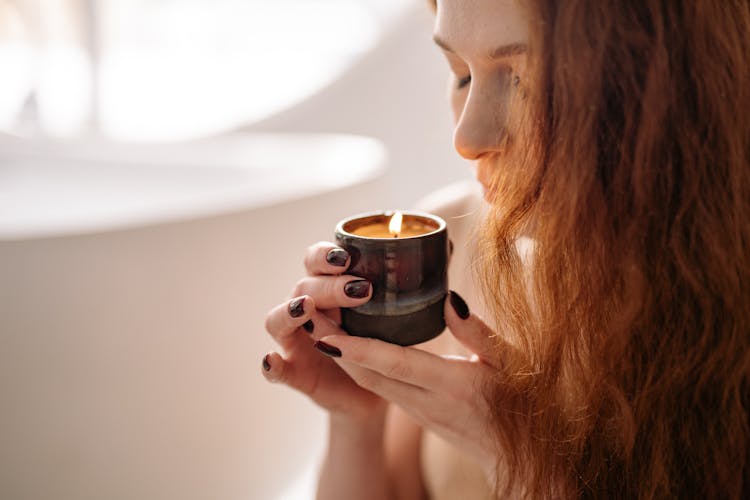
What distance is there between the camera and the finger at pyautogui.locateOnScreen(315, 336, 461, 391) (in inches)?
20.4

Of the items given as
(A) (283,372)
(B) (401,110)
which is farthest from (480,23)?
(B) (401,110)

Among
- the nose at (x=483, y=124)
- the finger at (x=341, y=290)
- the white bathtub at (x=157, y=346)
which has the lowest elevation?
the white bathtub at (x=157, y=346)

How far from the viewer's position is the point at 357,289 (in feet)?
1.69

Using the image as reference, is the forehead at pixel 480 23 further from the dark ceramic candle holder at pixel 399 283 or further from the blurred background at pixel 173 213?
the blurred background at pixel 173 213

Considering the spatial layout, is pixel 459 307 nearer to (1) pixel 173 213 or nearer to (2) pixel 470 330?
(2) pixel 470 330

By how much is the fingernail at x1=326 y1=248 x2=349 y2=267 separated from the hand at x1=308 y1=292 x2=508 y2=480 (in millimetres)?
67

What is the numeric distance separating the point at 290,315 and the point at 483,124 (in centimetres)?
25

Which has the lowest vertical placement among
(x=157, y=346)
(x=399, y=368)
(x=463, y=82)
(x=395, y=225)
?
(x=157, y=346)

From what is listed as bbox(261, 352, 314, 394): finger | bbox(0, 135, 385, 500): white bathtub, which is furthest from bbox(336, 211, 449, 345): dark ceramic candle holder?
bbox(0, 135, 385, 500): white bathtub

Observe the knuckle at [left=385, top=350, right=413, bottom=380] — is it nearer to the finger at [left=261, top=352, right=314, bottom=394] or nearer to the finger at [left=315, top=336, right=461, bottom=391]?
the finger at [left=315, top=336, right=461, bottom=391]

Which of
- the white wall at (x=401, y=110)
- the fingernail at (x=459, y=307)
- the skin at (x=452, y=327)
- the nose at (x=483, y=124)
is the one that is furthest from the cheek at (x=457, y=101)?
the white wall at (x=401, y=110)

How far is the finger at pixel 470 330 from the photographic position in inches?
22.1

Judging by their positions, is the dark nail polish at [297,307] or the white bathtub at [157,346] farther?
the white bathtub at [157,346]

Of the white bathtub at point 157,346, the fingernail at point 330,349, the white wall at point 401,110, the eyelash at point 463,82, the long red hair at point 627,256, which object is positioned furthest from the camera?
the white wall at point 401,110
